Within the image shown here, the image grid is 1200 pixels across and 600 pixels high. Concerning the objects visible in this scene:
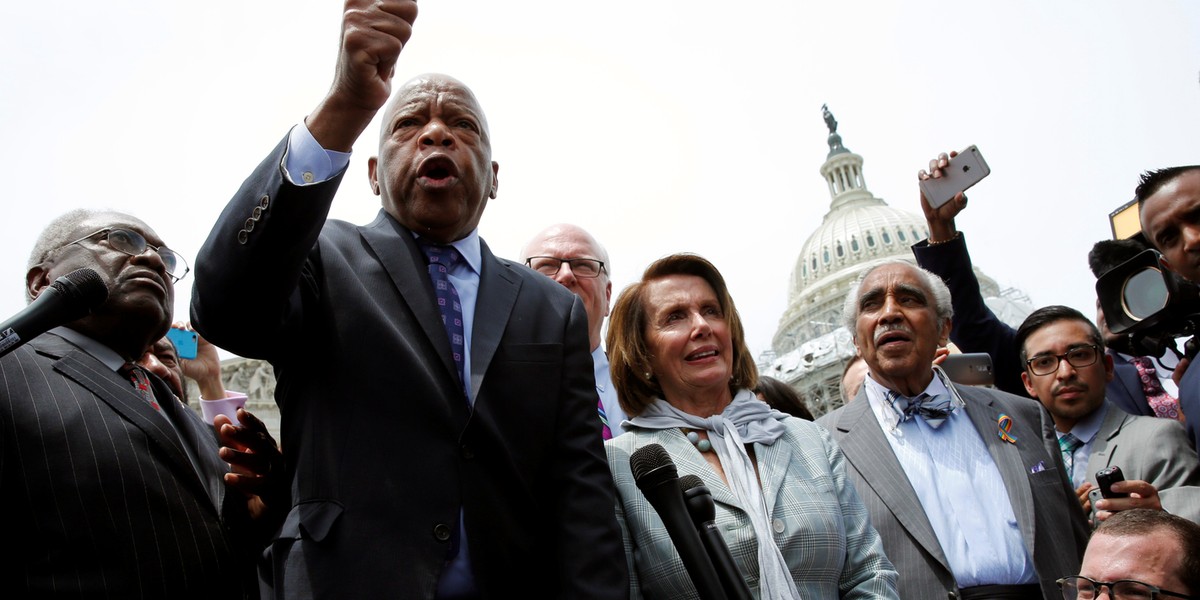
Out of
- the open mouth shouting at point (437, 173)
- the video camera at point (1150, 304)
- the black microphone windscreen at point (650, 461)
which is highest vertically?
the open mouth shouting at point (437, 173)

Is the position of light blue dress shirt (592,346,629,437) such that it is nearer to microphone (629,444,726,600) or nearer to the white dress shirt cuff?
microphone (629,444,726,600)

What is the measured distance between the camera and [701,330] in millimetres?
2717

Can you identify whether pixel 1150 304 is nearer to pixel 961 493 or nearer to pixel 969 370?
pixel 969 370

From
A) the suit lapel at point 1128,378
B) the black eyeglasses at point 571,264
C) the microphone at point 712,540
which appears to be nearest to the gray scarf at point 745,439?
the microphone at point 712,540

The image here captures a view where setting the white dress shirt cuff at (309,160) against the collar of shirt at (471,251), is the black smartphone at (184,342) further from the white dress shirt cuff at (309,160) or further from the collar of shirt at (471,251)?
the white dress shirt cuff at (309,160)

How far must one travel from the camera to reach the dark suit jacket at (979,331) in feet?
13.5

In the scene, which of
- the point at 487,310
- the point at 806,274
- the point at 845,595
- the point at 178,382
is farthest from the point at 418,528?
the point at 806,274

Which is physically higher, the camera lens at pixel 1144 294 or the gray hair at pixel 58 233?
the gray hair at pixel 58 233

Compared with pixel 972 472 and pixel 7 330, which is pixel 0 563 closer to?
pixel 7 330

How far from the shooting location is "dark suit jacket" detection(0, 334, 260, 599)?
1.93m

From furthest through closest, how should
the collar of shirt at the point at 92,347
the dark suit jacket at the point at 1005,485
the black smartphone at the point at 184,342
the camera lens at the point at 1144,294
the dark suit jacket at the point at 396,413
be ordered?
1. the black smartphone at the point at 184,342
2. the camera lens at the point at 1144,294
3. the dark suit jacket at the point at 1005,485
4. the collar of shirt at the point at 92,347
5. the dark suit jacket at the point at 396,413

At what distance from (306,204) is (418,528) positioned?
617 mm

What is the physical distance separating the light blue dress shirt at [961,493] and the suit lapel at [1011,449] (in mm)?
27

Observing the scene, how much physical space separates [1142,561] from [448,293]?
1879 mm
